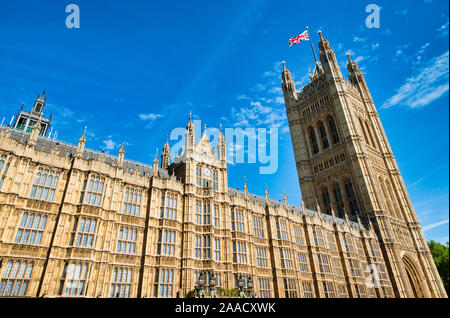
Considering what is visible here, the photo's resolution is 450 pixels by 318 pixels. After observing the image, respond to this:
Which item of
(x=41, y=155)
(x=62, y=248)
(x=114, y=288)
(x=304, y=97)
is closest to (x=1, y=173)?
(x=41, y=155)

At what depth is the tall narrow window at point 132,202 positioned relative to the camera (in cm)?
3003

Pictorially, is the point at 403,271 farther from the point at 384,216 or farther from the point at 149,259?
the point at 149,259

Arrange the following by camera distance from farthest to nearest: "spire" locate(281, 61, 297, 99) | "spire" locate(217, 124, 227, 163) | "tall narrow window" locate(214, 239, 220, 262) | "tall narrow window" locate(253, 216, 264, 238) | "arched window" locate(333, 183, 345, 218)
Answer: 1. "spire" locate(281, 61, 297, 99)
2. "arched window" locate(333, 183, 345, 218)
3. "spire" locate(217, 124, 227, 163)
4. "tall narrow window" locate(253, 216, 264, 238)
5. "tall narrow window" locate(214, 239, 220, 262)

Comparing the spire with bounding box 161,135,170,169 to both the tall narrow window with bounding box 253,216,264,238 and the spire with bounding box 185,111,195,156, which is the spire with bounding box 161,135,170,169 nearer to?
the spire with bounding box 185,111,195,156

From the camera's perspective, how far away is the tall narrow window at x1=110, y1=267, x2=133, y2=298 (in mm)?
26219

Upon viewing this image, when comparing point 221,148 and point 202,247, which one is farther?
point 221,148

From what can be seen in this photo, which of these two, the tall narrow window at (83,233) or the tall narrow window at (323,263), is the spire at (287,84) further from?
the tall narrow window at (83,233)

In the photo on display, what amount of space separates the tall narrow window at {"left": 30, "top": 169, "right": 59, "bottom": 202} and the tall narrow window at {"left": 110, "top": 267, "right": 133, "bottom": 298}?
29.3ft

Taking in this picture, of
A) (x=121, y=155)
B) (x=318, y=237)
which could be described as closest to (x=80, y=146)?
(x=121, y=155)

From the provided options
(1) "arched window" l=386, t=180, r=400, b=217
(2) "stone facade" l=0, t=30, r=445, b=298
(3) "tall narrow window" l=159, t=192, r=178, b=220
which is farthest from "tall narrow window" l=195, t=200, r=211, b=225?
(1) "arched window" l=386, t=180, r=400, b=217

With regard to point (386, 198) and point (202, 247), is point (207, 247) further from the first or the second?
point (386, 198)

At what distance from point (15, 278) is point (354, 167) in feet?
212

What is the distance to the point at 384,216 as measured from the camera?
197 ft

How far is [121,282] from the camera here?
2672cm
